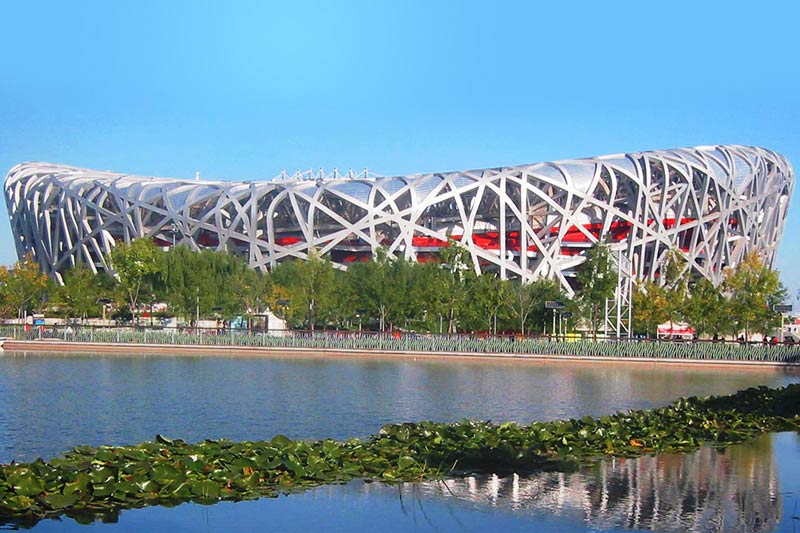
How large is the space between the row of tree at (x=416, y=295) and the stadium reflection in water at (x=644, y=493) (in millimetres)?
A: 46892

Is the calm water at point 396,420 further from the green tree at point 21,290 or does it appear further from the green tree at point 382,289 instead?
the green tree at point 21,290

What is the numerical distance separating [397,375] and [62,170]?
6767 centimetres

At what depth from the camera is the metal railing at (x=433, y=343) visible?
5203 centimetres

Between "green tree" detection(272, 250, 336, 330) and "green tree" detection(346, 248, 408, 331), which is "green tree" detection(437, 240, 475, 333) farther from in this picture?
"green tree" detection(272, 250, 336, 330)

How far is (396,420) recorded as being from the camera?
2553cm

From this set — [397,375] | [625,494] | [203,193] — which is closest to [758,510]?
[625,494]

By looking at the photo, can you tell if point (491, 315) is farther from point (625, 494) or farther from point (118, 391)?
point (625, 494)

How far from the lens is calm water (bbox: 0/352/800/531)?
1248cm

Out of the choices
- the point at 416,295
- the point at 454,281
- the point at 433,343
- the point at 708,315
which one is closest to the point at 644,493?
the point at 433,343

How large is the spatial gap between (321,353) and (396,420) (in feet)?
98.4

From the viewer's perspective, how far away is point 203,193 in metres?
88.4

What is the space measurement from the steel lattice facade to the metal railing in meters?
24.9

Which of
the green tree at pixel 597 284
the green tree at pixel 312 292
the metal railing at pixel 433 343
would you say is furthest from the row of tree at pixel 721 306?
the green tree at pixel 312 292

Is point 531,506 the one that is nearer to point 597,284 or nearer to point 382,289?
point 597,284
